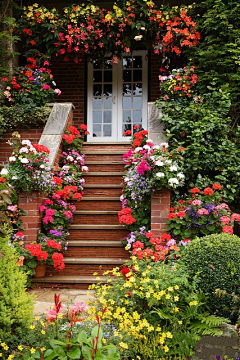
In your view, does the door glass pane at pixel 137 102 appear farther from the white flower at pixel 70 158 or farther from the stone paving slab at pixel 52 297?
the stone paving slab at pixel 52 297

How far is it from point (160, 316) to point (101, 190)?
3.15 metres

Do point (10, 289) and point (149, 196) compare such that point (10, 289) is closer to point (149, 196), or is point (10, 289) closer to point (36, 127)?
point (149, 196)

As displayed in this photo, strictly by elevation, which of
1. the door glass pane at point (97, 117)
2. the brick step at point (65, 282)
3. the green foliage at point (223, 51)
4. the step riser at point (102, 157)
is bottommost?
the brick step at point (65, 282)

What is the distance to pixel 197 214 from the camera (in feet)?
14.0

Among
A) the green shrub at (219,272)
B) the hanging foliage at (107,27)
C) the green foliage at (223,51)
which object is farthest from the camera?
the hanging foliage at (107,27)

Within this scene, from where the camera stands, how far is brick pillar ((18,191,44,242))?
177 inches

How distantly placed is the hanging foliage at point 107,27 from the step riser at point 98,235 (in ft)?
11.8

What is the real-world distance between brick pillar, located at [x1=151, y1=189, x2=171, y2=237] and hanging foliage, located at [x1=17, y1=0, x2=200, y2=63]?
10.9 ft

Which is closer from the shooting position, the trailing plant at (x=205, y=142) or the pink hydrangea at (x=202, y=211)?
the pink hydrangea at (x=202, y=211)

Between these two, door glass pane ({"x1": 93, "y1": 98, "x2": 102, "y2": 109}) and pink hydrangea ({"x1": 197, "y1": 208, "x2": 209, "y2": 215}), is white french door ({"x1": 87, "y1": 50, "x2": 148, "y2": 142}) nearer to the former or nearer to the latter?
door glass pane ({"x1": 93, "y1": 98, "x2": 102, "y2": 109})

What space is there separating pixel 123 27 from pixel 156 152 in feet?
11.3

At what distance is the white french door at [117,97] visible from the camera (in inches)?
331

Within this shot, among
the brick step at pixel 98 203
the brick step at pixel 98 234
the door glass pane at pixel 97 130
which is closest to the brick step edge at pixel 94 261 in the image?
the brick step at pixel 98 234

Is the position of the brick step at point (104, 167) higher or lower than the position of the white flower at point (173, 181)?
lower
